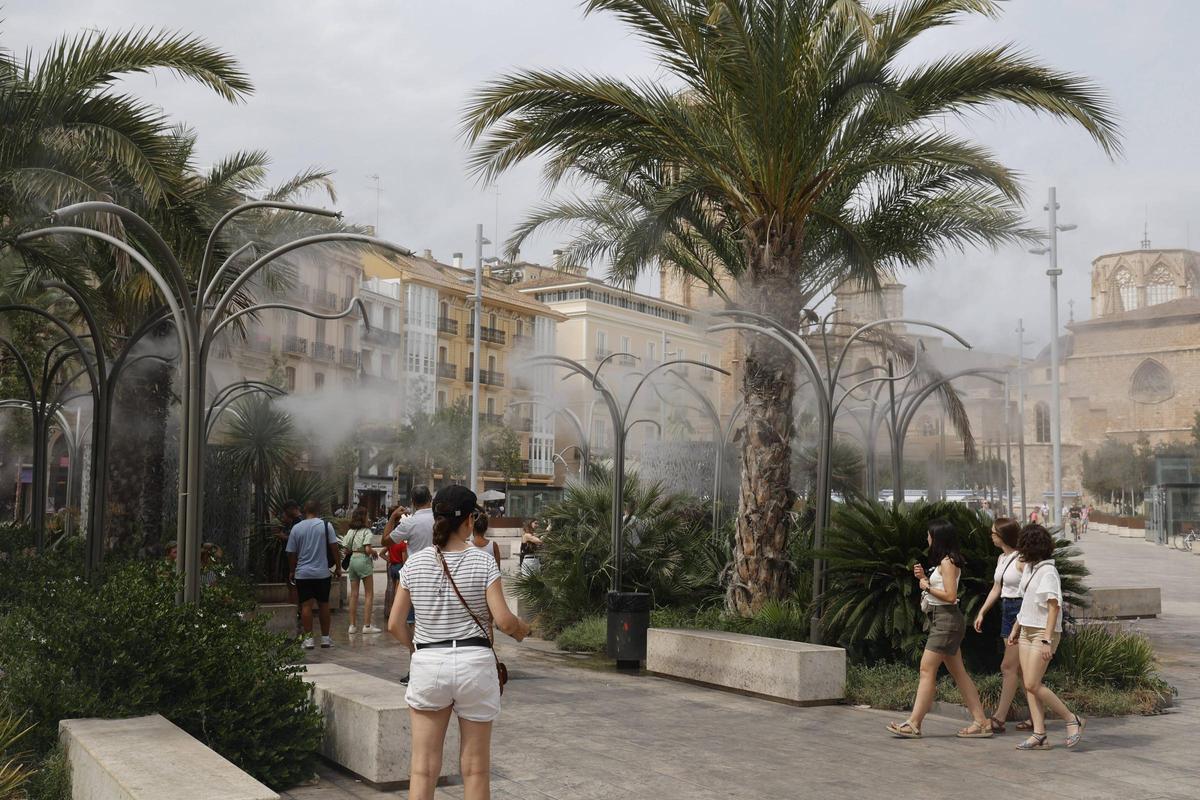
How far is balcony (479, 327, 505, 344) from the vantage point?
233 feet

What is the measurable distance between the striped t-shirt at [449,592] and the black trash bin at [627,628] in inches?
275

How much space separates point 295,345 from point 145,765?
53.9 meters

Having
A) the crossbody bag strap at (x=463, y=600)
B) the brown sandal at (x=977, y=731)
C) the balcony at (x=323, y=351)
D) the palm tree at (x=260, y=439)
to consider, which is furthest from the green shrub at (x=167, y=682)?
the balcony at (x=323, y=351)

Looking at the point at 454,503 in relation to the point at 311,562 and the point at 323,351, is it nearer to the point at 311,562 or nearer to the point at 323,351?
the point at 311,562

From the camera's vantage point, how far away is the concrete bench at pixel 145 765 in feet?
15.9

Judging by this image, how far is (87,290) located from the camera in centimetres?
1752

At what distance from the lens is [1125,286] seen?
372ft

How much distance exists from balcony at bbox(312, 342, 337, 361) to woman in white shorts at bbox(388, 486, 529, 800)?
55.8 m

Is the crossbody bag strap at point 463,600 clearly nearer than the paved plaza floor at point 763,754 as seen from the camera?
Yes

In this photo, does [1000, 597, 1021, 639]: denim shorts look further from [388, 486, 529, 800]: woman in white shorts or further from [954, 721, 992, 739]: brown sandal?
[388, 486, 529, 800]: woman in white shorts

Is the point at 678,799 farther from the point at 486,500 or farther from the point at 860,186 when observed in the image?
the point at 486,500

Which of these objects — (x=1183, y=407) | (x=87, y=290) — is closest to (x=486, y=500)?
(x=87, y=290)

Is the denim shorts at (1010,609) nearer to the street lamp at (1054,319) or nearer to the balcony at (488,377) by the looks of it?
the street lamp at (1054,319)

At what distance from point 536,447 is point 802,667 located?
6876 centimetres
